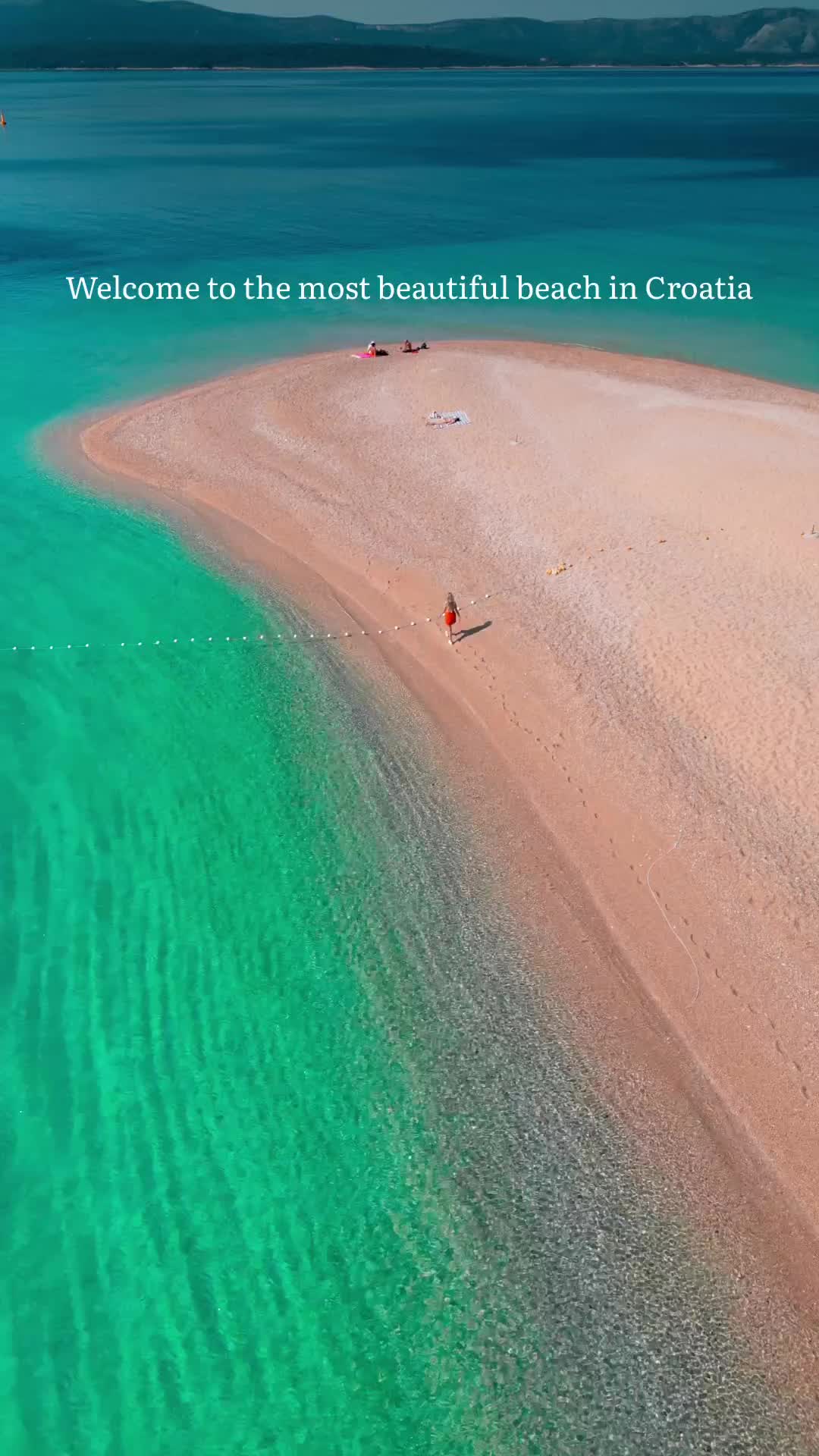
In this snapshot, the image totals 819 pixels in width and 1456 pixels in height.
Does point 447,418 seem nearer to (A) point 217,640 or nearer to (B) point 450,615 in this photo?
(B) point 450,615

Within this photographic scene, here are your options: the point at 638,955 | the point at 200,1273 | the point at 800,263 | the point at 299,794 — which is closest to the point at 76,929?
the point at 299,794

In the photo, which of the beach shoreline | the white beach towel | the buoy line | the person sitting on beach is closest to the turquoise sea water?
the buoy line

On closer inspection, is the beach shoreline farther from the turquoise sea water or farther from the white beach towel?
the turquoise sea water

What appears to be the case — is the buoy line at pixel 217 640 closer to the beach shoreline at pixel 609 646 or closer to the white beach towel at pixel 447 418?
the beach shoreline at pixel 609 646

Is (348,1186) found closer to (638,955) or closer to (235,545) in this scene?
(638,955)

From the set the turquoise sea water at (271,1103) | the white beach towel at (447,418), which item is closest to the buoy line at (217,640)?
the turquoise sea water at (271,1103)

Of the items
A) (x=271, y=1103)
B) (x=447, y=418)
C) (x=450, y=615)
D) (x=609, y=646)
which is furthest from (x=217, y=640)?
(x=447, y=418)
